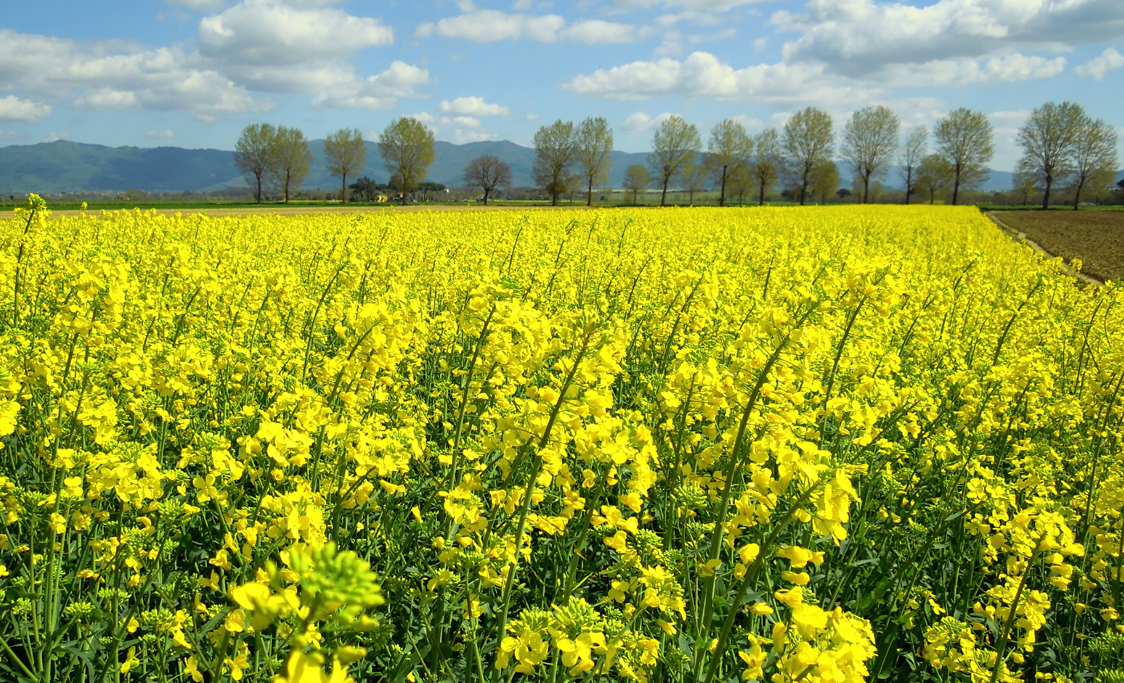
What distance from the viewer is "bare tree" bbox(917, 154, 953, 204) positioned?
241 feet

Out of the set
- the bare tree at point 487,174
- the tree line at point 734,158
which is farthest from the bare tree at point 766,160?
the bare tree at point 487,174

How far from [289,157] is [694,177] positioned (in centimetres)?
4480

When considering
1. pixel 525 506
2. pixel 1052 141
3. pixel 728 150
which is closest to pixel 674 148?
pixel 728 150

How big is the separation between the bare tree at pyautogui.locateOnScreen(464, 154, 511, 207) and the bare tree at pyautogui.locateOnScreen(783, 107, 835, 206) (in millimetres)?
32775

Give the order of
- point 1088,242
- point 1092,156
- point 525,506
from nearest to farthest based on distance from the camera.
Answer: point 525,506 → point 1088,242 → point 1092,156

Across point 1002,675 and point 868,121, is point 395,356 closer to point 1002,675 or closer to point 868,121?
point 1002,675

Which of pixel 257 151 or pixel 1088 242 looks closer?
pixel 1088 242

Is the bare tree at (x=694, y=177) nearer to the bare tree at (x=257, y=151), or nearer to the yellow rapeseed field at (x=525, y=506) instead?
the bare tree at (x=257, y=151)

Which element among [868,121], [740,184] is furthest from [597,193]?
[868,121]

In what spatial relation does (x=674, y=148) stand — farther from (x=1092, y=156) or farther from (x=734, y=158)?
(x=1092, y=156)

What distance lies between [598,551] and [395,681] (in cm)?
140

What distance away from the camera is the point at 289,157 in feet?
214

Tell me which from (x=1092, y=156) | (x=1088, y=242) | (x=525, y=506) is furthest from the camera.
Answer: (x=1092, y=156)

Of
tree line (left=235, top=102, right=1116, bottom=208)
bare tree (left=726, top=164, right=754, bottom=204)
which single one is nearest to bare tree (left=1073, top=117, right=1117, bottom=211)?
tree line (left=235, top=102, right=1116, bottom=208)
